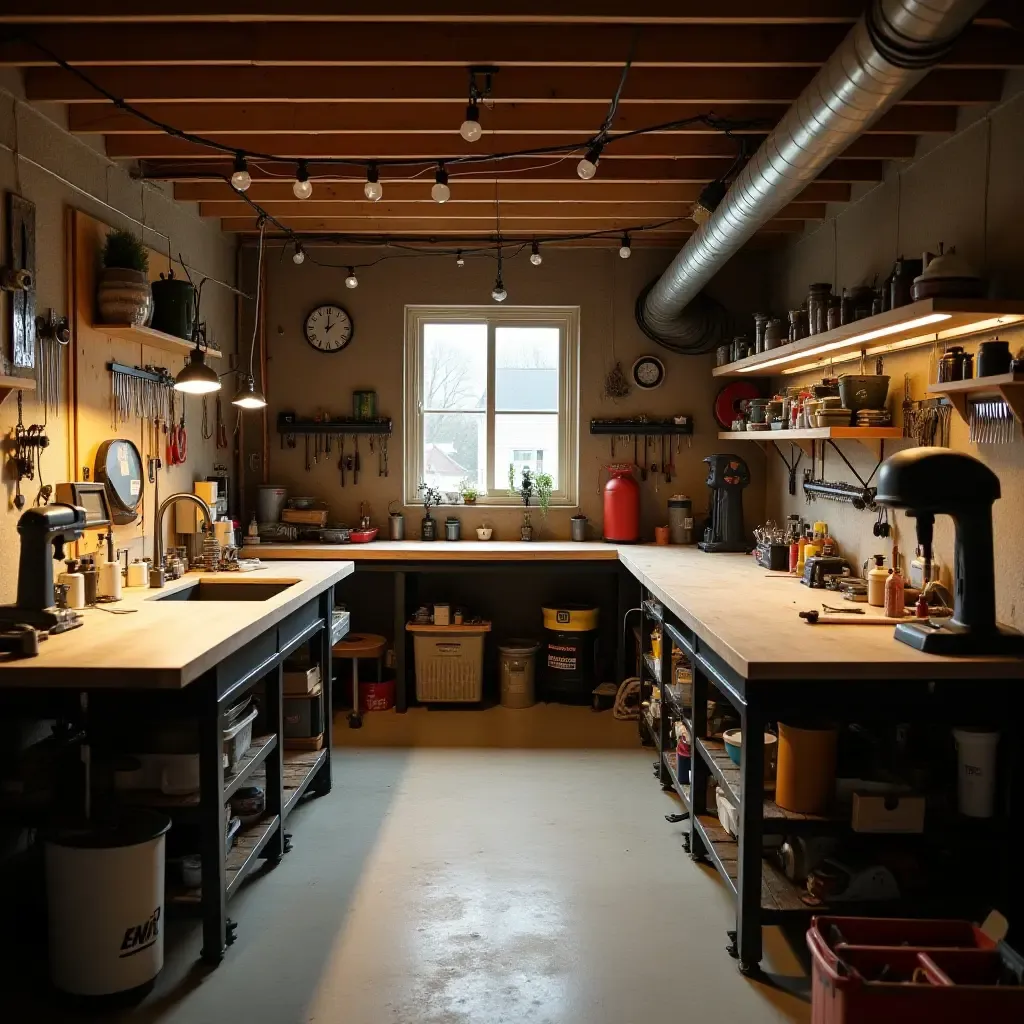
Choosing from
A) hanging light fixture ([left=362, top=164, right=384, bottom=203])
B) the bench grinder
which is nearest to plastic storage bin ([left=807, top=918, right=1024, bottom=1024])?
the bench grinder

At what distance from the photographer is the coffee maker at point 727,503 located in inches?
215

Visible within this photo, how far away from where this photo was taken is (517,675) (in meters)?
5.87

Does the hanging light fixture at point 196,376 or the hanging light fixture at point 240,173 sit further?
the hanging light fixture at point 196,376

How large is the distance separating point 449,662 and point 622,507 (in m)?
1.55

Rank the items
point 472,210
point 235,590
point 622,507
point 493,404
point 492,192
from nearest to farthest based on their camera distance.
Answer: point 235,590
point 492,192
point 472,210
point 622,507
point 493,404

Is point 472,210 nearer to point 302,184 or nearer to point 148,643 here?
point 302,184

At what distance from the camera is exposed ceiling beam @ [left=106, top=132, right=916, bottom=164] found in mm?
4137

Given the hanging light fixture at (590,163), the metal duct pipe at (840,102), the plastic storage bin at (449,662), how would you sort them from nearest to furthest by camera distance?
the metal duct pipe at (840,102) < the hanging light fixture at (590,163) < the plastic storage bin at (449,662)

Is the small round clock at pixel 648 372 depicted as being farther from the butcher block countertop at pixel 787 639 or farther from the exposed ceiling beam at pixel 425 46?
the exposed ceiling beam at pixel 425 46

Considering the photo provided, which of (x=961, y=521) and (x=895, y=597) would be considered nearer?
(x=961, y=521)

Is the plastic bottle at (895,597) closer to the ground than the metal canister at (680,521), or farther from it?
closer to the ground

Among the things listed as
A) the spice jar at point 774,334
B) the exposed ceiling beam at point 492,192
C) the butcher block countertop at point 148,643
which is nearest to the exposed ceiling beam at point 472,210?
the exposed ceiling beam at point 492,192

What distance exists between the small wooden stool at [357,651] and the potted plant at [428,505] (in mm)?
776

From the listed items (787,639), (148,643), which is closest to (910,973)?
(787,639)
